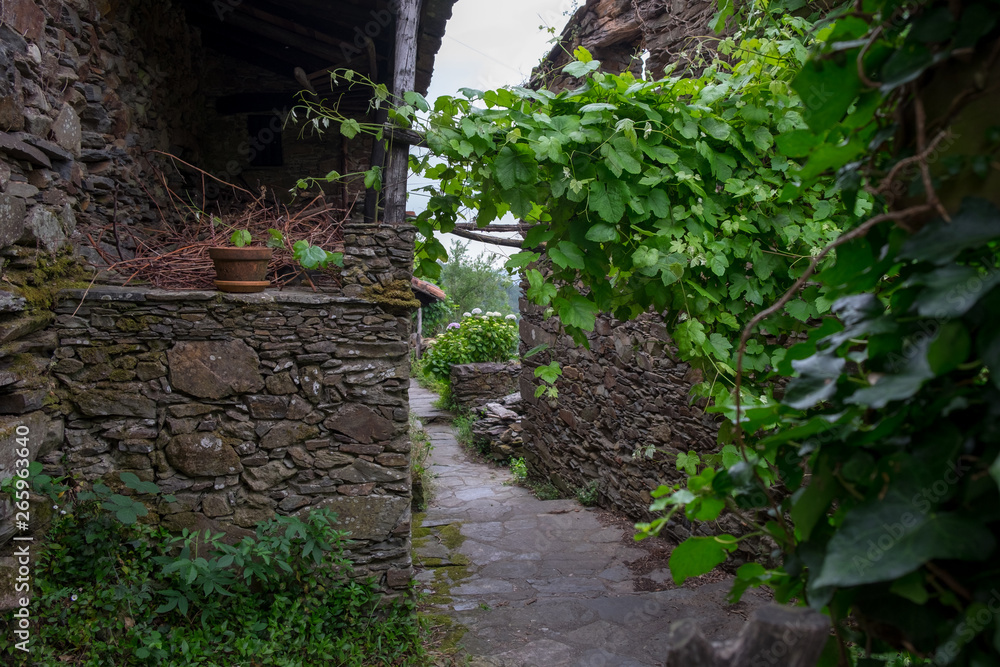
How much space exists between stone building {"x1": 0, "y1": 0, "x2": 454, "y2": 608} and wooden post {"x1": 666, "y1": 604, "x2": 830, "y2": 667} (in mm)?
2552

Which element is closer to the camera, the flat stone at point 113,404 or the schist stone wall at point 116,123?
the schist stone wall at point 116,123

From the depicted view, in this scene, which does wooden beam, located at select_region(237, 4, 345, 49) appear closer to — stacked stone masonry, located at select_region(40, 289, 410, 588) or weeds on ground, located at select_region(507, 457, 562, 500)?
stacked stone masonry, located at select_region(40, 289, 410, 588)

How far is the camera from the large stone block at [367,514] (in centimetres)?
308

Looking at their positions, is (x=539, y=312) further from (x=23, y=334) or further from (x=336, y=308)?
(x=23, y=334)

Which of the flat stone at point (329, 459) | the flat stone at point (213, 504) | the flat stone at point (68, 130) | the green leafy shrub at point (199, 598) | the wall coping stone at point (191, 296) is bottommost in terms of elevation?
the green leafy shrub at point (199, 598)

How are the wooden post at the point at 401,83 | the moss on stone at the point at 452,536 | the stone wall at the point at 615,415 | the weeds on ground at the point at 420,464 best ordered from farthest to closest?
the weeds on ground at the point at 420,464
the moss on stone at the point at 452,536
the stone wall at the point at 615,415
the wooden post at the point at 401,83

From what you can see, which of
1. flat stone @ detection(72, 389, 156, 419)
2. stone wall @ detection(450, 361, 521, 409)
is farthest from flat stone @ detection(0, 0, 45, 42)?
stone wall @ detection(450, 361, 521, 409)

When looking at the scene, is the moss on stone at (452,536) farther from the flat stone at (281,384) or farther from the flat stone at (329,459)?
the flat stone at (281,384)

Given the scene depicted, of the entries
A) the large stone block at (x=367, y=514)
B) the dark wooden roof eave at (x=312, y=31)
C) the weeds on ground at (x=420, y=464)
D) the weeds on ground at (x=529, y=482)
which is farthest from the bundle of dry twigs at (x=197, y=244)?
the weeds on ground at (x=529, y=482)

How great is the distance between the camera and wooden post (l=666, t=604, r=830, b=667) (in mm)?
706

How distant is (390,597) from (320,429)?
38.2 inches

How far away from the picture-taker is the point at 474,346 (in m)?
10.6

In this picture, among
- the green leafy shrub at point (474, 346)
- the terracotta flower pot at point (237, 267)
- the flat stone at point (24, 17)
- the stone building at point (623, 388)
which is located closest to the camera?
the flat stone at point (24, 17)

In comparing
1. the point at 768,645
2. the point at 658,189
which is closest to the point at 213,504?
the point at 658,189
